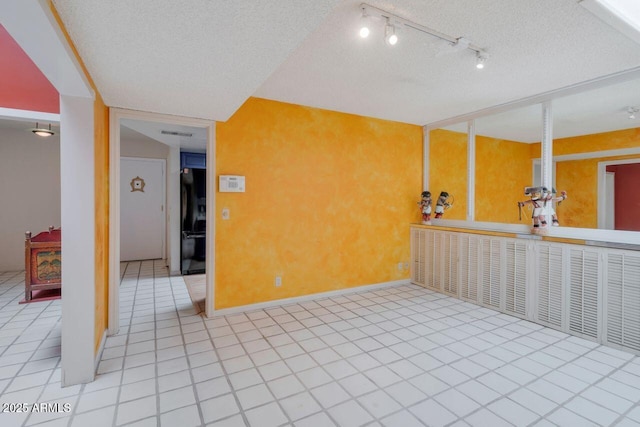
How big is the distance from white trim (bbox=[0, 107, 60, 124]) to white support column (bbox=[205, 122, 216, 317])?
1378 mm

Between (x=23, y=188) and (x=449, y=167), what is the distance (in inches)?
287

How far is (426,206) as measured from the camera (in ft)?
15.1

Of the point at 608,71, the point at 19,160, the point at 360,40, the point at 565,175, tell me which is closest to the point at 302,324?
the point at 360,40

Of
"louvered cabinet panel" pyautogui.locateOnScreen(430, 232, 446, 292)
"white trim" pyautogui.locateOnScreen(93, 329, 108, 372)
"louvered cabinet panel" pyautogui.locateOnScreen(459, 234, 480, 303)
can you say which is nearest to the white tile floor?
"white trim" pyautogui.locateOnScreen(93, 329, 108, 372)

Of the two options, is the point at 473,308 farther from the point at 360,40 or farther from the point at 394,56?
the point at 360,40

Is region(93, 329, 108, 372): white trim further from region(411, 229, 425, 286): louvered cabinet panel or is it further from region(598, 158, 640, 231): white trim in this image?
region(598, 158, 640, 231): white trim

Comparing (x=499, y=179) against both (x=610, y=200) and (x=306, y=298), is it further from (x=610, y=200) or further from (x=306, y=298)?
(x=306, y=298)

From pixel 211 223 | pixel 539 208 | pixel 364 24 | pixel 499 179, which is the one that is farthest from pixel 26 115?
pixel 499 179

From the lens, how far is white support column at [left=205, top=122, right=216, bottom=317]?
3.28 m

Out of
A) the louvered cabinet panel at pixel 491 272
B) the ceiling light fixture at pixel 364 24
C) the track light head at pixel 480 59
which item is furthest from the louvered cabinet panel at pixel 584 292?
the ceiling light fixture at pixel 364 24

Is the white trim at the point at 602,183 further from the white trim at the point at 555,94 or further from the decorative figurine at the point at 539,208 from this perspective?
the white trim at the point at 555,94

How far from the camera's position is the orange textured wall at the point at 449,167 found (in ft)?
16.1

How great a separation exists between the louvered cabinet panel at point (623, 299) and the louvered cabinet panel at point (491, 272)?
3.24 feet

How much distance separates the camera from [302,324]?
10.3ft
